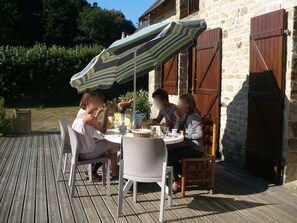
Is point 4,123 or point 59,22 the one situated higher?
point 59,22

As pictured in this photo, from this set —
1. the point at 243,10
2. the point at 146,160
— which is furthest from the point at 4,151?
the point at 243,10

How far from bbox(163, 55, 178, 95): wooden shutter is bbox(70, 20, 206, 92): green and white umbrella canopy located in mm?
2649

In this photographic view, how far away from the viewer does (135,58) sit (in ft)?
18.9

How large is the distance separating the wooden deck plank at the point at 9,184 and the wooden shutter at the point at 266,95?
3.77 m

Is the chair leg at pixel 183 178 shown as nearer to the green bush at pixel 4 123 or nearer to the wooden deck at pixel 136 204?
the wooden deck at pixel 136 204

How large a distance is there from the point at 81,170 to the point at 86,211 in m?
2.19

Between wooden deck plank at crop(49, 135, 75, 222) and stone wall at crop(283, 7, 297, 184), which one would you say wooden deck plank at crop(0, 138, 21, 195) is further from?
stone wall at crop(283, 7, 297, 184)

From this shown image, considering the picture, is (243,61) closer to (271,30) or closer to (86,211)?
(271,30)

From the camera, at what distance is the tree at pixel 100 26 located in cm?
4229

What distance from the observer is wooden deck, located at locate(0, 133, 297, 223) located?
14.0 feet

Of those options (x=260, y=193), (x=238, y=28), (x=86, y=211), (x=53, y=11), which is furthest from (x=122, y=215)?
(x=53, y=11)

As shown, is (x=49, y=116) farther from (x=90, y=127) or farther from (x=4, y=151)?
(x=90, y=127)

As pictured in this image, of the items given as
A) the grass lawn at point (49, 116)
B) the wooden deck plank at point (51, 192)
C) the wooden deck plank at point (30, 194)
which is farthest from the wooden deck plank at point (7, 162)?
the grass lawn at point (49, 116)

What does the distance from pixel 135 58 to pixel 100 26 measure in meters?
39.7
